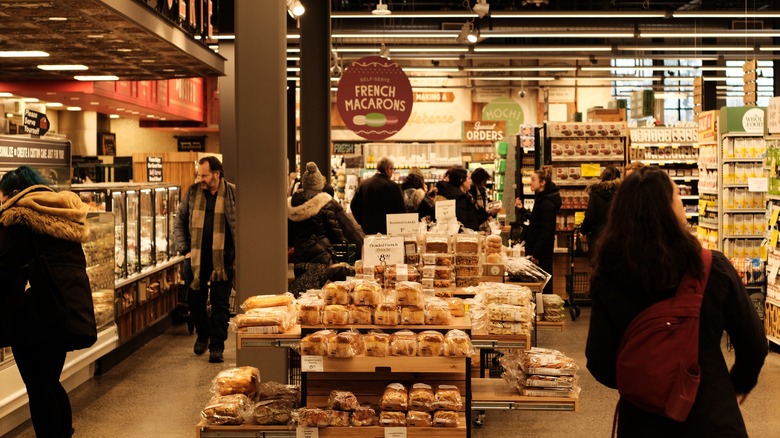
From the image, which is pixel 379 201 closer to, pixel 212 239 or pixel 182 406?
pixel 212 239

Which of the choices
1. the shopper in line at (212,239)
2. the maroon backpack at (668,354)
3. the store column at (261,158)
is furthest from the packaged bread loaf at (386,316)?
the shopper in line at (212,239)

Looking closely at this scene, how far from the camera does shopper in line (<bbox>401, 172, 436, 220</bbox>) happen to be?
1083cm

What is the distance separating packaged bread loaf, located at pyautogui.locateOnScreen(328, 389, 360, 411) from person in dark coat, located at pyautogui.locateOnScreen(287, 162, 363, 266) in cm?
314

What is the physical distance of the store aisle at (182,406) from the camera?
6.12m

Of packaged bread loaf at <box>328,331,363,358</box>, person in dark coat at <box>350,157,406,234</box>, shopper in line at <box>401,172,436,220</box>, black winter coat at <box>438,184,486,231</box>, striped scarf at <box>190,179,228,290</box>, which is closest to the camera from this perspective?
packaged bread loaf at <box>328,331,363,358</box>

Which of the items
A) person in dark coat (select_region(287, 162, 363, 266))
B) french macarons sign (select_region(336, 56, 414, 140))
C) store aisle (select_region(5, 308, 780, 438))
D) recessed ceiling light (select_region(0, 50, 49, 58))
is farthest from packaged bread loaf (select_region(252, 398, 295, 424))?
recessed ceiling light (select_region(0, 50, 49, 58))

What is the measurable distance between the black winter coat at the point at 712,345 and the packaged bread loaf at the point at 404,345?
1324 millimetres

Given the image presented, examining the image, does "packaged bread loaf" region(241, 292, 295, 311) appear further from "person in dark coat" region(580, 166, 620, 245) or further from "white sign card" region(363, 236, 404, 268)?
"person in dark coat" region(580, 166, 620, 245)

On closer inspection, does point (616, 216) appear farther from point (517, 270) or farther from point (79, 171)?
point (79, 171)

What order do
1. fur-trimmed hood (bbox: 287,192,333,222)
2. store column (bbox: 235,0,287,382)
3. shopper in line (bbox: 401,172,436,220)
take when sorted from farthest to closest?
shopper in line (bbox: 401,172,436,220) → fur-trimmed hood (bbox: 287,192,333,222) → store column (bbox: 235,0,287,382)

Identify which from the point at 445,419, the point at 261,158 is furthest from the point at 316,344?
the point at 261,158

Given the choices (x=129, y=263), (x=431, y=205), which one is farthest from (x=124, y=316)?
(x=431, y=205)

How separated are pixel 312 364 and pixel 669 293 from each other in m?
1.86

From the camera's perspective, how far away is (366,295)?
14.5 feet
